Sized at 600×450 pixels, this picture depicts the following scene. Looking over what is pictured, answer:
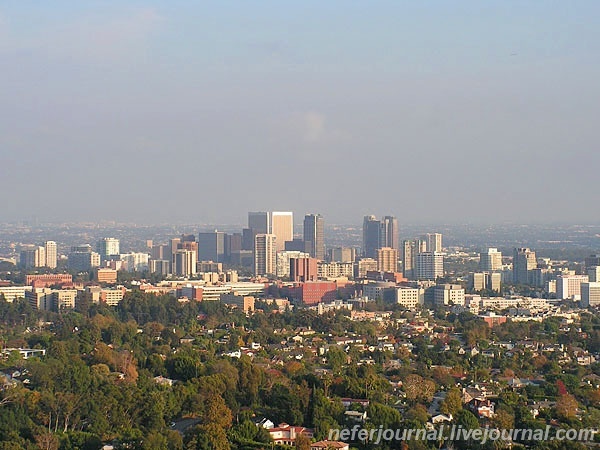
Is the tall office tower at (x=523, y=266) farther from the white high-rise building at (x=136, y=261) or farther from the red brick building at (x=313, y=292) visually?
the white high-rise building at (x=136, y=261)

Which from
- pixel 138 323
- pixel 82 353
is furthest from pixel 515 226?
pixel 82 353

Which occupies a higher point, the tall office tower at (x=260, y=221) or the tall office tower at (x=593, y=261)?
the tall office tower at (x=260, y=221)

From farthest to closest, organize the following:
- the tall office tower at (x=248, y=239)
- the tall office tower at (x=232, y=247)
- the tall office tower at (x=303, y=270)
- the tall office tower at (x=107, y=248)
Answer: the tall office tower at (x=107, y=248) → the tall office tower at (x=248, y=239) → the tall office tower at (x=232, y=247) → the tall office tower at (x=303, y=270)

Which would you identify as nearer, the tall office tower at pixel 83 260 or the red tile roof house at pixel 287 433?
the red tile roof house at pixel 287 433

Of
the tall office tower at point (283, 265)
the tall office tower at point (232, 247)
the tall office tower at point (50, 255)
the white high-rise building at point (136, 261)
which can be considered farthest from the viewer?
the tall office tower at point (232, 247)

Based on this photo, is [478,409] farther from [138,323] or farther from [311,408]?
[138,323]

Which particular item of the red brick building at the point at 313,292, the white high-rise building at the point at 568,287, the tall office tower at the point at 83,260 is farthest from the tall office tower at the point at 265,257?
the white high-rise building at the point at 568,287

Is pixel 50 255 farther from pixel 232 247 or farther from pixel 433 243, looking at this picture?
pixel 433 243

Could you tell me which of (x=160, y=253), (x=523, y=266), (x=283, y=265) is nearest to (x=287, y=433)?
(x=523, y=266)
